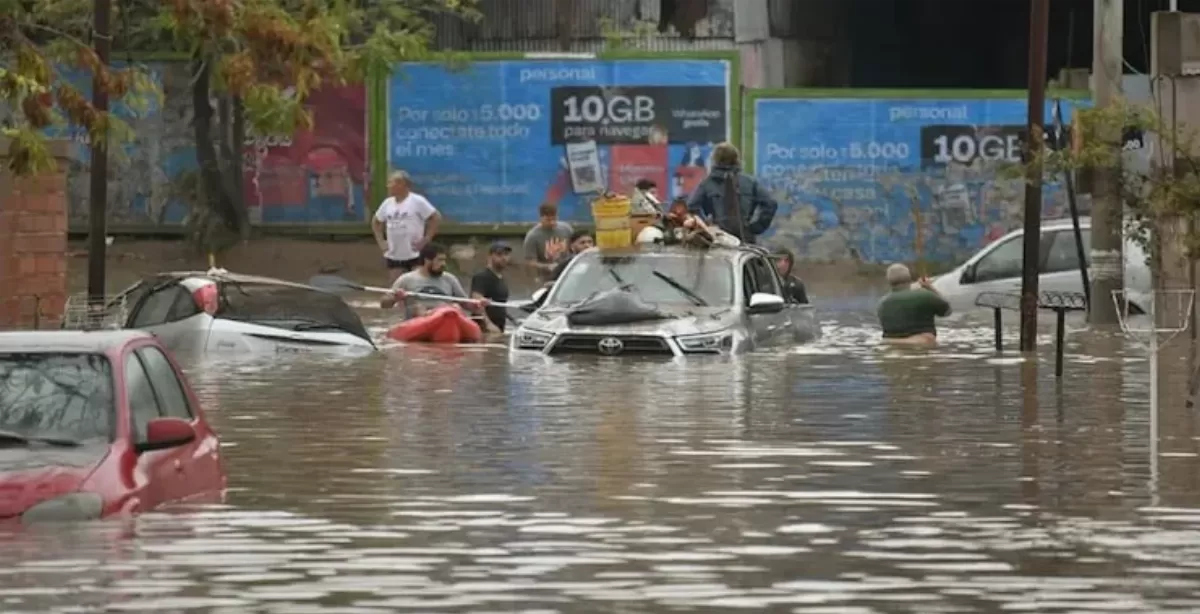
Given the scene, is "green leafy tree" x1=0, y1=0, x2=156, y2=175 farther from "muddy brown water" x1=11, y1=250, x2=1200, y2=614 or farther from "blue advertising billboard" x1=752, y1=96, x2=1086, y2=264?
"blue advertising billboard" x1=752, y1=96, x2=1086, y2=264

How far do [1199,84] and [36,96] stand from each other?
41.7 feet

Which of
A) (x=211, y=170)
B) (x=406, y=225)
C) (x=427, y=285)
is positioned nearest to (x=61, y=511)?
(x=427, y=285)

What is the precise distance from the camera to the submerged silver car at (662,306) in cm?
2422

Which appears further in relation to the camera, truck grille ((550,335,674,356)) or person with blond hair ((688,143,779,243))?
person with blond hair ((688,143,779,243))

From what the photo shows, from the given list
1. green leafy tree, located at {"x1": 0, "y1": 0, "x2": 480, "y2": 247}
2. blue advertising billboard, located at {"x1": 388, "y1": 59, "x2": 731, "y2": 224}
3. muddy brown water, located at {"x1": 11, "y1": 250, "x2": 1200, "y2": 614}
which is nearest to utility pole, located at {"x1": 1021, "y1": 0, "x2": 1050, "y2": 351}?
muddy brown water, located at {"x1": 11, "y1": 250, "x2": 1200, "y2": 614}

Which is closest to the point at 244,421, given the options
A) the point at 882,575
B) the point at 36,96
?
the point at 36,96

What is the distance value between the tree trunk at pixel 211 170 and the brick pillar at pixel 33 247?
11.6 metres

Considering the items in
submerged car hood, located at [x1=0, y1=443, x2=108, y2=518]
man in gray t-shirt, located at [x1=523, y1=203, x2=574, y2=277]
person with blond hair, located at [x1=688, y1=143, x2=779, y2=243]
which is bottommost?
submerged car hood, located at [x1=0, y1=443, x2=108, y2=518]

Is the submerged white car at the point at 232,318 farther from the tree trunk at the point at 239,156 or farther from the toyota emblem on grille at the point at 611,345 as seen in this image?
the tree trunk at the point at 239,156

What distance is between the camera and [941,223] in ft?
131

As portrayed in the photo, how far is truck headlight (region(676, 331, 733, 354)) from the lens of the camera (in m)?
24.2

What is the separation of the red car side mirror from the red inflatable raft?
1445 centimetres

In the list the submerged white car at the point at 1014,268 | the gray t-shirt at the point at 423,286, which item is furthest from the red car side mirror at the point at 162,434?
the submerged white car at the point at 1014,268

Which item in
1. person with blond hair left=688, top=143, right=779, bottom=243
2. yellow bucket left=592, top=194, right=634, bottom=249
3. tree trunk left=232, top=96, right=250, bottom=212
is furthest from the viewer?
tree trunk left=232, top=96, right=250, bottom=212
